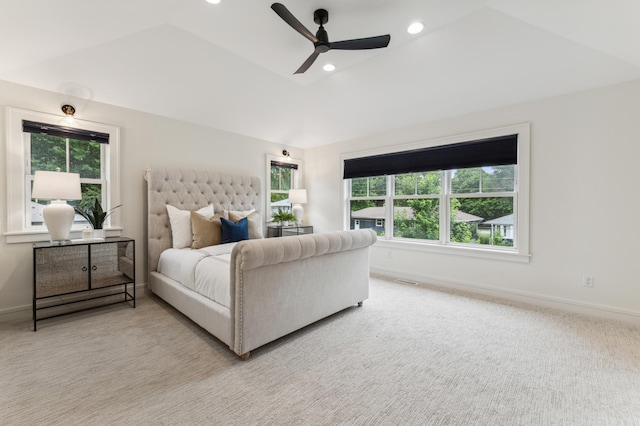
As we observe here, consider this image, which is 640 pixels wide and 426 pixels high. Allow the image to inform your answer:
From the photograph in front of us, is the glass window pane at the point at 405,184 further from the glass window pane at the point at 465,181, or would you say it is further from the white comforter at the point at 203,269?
the white comforter at the point at 203,269

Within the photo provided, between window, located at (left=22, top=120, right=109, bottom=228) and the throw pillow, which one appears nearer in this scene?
window, located at (left=22, top=120, right=109, bottom=228)

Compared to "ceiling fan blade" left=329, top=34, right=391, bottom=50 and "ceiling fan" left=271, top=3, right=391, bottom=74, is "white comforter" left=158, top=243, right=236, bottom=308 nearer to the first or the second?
"ceiling fan" left=271, top=3, right=391, bottom=74

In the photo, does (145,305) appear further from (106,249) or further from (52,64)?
(52,64)

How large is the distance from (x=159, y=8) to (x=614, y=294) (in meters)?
5.18

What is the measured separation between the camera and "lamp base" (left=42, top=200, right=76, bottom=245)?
8.79ft

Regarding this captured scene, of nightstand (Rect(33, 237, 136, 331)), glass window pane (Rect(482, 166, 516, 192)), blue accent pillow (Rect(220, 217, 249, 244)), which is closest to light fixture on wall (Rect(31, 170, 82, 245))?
nightstand (Rect(33, 237, 136, 331))

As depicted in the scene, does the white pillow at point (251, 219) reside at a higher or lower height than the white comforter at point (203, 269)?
higher

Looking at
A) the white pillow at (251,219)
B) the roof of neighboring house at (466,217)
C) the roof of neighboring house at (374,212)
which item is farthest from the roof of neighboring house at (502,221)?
the white pillow at (251,219)

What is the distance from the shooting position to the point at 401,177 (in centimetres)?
464

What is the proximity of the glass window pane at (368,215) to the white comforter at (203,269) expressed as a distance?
2.54 meters

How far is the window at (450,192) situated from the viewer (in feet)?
11.4

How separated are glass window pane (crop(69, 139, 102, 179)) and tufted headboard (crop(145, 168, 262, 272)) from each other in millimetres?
530

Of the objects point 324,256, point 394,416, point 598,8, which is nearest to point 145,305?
point 324,256

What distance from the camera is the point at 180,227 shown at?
11.5 feet
